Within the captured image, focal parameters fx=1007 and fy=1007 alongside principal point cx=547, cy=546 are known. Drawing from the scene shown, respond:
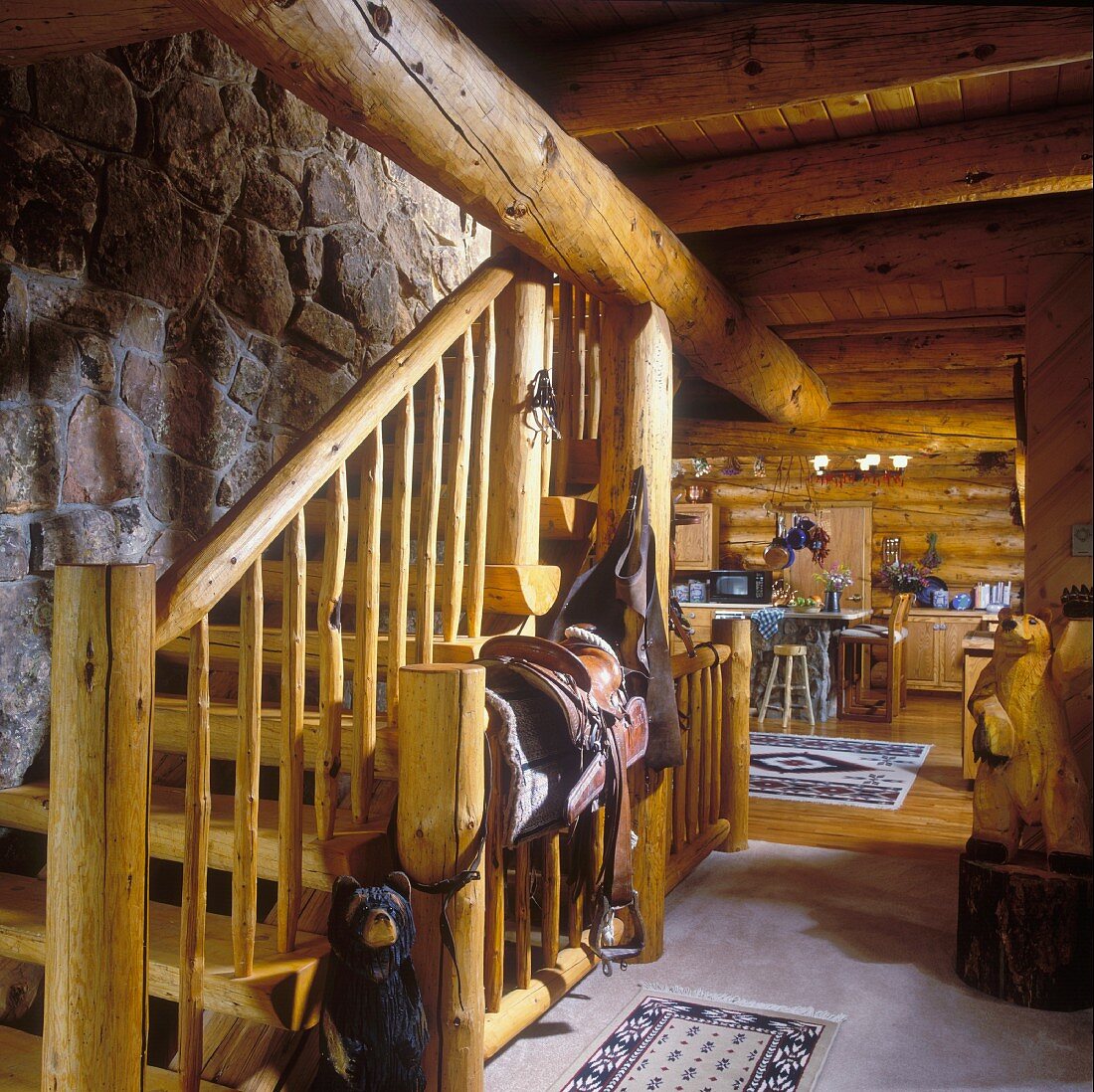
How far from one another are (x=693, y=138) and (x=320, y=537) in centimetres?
179

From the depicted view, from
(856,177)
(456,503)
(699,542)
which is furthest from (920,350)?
(699,542)

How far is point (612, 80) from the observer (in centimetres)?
231

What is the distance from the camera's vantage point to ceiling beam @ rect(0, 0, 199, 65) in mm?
2066

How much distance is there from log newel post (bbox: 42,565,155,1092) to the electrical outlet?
140 cm

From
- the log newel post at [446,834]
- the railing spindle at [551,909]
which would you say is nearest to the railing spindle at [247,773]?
the log newel post at [446,834]

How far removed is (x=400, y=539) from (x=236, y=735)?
0.67 m

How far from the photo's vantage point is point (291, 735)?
2035 mm

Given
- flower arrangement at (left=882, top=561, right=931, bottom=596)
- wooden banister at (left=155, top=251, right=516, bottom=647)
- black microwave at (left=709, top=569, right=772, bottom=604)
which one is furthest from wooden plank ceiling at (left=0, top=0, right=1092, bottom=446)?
flower arrangement at (left=882, top=561, right=931, bottom=596)

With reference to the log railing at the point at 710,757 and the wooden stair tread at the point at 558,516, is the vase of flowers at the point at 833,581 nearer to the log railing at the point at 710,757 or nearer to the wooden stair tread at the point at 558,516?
the log railing at the point at 710,757

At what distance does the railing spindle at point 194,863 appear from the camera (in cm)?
187

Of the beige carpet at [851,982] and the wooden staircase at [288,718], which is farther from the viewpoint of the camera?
the beige carpet at [851,982]

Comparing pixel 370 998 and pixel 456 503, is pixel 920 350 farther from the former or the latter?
pixel 370 998

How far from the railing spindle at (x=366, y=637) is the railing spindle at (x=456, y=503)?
0.94 feet

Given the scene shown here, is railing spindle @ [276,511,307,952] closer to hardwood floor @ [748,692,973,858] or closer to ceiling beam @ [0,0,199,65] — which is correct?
ceiling beam @ [0,0,199,65]
